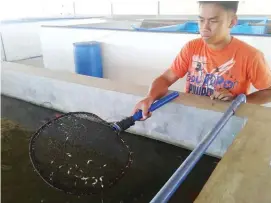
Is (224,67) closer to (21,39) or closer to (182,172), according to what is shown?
(182,172)

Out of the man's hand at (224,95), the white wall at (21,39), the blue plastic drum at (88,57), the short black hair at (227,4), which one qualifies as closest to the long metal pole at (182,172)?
the man's hand at (224,95)

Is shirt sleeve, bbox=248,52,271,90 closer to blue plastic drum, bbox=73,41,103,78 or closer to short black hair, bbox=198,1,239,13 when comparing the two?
short black hair, bbox=198,1,239,13

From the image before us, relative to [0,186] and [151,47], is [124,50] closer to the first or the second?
[151,47]

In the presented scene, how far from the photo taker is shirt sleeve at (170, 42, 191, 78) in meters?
1.48

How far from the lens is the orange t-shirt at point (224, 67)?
1291 millimetres

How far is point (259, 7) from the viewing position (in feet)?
16.5

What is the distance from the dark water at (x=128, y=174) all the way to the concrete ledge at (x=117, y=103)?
0.10 meters

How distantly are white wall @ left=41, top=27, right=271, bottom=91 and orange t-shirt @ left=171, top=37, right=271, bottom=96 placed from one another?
2.61 ft

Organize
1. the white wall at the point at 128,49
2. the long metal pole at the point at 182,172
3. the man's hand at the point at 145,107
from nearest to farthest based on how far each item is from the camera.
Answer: the long metal pole at the point at 182,172 < the man's hand at the point at 145,107 < the white wall at the point at 128,49

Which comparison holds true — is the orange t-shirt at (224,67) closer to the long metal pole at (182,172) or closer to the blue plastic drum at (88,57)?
the long metal pole at (182,172)

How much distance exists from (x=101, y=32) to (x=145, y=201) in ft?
6.76

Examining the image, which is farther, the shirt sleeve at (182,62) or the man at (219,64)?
the shirt sleeve at (182,62)

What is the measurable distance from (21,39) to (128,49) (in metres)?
2.46

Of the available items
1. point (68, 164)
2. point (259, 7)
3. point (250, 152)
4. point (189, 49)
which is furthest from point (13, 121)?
point (259, 7)
